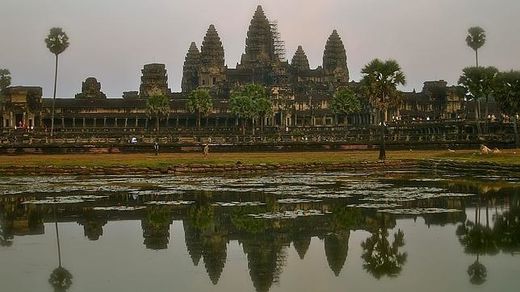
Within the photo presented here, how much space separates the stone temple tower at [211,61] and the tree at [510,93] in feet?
344

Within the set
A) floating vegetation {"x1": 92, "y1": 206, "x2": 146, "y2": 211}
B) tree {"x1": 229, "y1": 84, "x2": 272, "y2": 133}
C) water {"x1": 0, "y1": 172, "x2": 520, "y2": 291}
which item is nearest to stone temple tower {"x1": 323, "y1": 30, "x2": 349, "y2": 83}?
tree {"x1": 229, "y1": 84, "x2": 272, "y2": 133}

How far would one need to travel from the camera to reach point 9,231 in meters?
20.0

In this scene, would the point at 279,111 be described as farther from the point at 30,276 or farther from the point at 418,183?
the point at 30,276

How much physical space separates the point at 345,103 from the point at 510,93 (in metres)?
72.4

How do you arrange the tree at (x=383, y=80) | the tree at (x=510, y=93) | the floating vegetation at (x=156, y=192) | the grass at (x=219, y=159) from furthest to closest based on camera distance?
the tree at (x=510, y=93) < the tree at (x=383, y=80) < the grass at (x=219, y=159) < the floating vegetation at (x=156, y=192)

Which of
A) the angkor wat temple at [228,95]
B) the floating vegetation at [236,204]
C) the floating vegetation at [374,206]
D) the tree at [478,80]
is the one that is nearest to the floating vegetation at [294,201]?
the floating vegetation at [236,204]

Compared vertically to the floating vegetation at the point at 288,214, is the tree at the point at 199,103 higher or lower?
higher

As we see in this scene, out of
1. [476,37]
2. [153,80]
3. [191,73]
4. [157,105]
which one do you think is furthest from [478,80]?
[191,73]

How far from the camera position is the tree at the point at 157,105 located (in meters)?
138

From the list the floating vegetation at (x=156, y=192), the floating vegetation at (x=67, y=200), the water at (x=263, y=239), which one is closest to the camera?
the water at (x=263, y=239)

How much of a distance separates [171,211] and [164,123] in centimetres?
12659

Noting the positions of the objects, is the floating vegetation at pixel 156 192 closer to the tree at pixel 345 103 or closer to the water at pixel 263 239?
the water at pixel 263 239

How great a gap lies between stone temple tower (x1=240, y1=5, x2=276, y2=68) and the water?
149745mm

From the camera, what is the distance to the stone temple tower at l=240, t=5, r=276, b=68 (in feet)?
591
